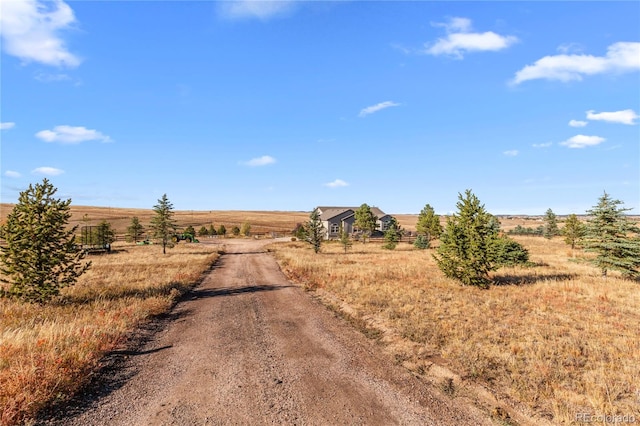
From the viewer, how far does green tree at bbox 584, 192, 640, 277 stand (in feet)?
70.0

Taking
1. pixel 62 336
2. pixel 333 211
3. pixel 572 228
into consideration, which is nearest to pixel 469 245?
pixel 62 336

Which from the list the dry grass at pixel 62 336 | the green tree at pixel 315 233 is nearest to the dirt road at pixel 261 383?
the dry grass at pixel 62 336

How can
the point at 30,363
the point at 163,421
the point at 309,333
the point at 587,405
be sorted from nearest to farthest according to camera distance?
the point at 163,421
the point at 587,405
the point at 30,363
the point at 309,333

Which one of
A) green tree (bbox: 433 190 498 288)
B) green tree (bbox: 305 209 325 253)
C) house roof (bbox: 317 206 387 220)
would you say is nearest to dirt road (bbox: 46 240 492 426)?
green tree (bbox: 433 190 498 288)

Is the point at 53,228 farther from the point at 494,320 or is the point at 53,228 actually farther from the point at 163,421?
the point at 494,320

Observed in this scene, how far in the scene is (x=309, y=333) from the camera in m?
10.3

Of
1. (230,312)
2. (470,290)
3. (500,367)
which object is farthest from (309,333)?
(470,290)

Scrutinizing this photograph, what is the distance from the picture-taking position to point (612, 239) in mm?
22266

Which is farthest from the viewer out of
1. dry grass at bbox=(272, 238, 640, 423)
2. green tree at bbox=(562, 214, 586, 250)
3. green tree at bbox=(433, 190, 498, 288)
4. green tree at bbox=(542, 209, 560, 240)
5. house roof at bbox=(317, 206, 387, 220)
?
house roof at bbox=(317, 206, 387, 220)

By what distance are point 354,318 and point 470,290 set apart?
322 inches

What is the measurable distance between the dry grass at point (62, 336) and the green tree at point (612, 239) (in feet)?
91.1

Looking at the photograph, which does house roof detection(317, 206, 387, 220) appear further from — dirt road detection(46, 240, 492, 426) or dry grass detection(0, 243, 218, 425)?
dirt road detection(46, 240, 492, 426)

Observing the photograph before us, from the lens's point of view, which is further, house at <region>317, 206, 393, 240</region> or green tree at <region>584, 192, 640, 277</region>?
house at <region>317, 206, 393, 240</region>

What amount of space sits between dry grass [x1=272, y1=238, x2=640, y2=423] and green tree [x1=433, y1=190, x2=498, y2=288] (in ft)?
3.21
